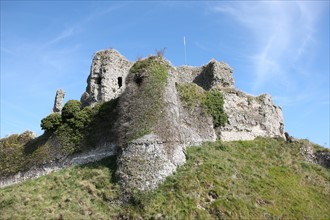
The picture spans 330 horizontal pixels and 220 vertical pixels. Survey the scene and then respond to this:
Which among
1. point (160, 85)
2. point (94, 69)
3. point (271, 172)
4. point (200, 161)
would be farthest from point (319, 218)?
point (94, 69)

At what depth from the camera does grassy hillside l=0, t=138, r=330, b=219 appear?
86.8 ft

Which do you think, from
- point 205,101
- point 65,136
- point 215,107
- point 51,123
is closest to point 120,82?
point 51,123

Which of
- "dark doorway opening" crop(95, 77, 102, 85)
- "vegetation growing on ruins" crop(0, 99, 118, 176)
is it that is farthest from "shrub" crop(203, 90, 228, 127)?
"dark doorway opening" crop(95, 77, 102, 85)

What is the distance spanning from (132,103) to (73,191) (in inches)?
262

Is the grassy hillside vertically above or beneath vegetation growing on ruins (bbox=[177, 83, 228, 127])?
beneath

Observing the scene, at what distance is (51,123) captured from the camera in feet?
117

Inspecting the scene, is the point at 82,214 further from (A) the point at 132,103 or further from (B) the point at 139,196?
(A) the point at 132,103

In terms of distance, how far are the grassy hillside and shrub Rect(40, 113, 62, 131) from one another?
430cm

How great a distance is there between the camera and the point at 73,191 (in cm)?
2911

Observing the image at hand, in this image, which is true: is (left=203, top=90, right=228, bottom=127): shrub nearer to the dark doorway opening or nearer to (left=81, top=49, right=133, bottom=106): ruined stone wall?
(left=81, top=49, right=133, bottom=106): ruined stone wall

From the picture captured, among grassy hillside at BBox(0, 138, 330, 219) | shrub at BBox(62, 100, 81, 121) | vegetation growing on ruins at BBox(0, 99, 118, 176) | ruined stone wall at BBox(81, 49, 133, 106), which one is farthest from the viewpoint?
ruined stone wall at BBox(81, 49, 133, 106)

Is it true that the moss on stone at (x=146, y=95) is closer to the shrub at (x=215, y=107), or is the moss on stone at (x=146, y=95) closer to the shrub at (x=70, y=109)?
the shrub at (x=215, y=107)

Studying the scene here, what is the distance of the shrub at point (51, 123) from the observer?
117 feet

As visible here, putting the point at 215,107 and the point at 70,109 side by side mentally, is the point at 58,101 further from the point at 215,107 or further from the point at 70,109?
the point at 215,107
